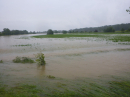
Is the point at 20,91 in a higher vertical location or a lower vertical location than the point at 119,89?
higher

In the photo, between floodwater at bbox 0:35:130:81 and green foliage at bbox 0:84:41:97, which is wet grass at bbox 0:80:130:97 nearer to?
green foliage at bbox 0:84:41:97

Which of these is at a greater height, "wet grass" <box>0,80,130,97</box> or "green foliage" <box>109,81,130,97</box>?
"wet grass" <box>0,80,130,97</box>

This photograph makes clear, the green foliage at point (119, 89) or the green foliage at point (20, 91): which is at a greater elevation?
the green foliage at point (20, 91)

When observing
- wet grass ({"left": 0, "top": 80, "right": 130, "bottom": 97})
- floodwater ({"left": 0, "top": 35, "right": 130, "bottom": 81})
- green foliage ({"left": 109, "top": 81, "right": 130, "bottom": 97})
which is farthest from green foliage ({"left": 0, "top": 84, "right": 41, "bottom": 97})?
green foliage ({"left": 109, "top": 81, "right": 130, "bottom": 97})

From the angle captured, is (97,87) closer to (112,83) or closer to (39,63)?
(112,83)

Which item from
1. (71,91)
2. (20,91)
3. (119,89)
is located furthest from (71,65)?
(20,91)

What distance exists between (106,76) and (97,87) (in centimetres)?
161

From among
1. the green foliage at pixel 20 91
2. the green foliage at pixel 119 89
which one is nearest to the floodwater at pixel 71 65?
the green foliage at pixel 20 91

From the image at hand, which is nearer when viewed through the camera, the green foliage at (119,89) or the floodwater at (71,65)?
the green foliage at (119,89)

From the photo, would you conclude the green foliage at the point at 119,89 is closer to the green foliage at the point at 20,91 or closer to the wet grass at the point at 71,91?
the wet grass at the point at 71,91

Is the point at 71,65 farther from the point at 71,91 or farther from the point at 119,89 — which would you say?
the point at 119,89

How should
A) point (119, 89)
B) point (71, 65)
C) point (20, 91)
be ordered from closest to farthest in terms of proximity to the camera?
point (20, 91)
point (119, 89)
point (71, 65)

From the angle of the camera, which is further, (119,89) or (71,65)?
(71,65)

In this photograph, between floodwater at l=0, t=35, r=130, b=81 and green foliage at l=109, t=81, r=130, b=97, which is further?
floodwater at l=0, t=35, r=130, b=81
